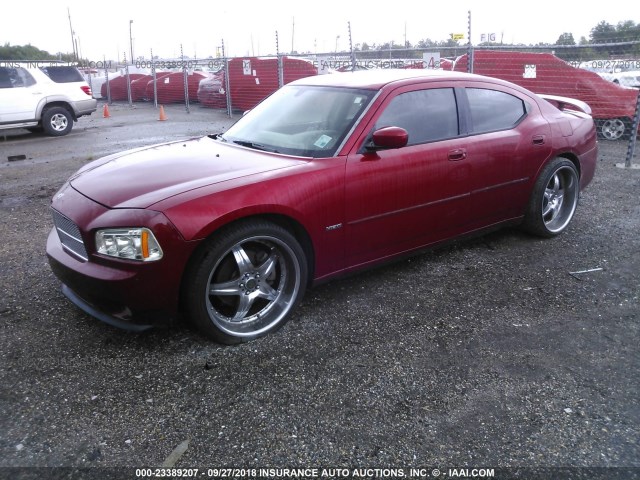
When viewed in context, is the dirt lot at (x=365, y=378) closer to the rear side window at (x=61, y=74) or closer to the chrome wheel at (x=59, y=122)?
the chrome wheel at (x=59, y=122)

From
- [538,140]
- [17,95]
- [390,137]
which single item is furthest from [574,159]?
[17,95]

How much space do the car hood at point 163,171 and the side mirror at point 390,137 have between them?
1.77 ft

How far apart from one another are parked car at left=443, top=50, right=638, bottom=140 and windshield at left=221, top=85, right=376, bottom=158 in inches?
315

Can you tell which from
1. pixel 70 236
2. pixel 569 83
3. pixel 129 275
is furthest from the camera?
pixel 569 83

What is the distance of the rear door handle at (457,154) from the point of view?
4156 mm

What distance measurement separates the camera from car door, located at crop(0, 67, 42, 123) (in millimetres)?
12125

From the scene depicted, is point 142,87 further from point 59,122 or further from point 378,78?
point 378,78

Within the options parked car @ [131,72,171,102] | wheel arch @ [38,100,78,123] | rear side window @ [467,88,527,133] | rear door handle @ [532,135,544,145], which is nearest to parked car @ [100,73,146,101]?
parked car @ [131,72,171,102]

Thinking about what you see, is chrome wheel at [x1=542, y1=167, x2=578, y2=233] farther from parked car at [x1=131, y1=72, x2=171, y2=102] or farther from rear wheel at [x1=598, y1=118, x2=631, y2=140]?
parked car at [x1=131, y1=72, x2=171, y2=102]

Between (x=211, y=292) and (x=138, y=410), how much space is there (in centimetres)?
76

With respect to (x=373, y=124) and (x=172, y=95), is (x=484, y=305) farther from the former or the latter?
(x=172, y=95)

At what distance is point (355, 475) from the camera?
7.63ft

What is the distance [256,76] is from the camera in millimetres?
16188

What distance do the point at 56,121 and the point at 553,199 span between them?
1181cm
